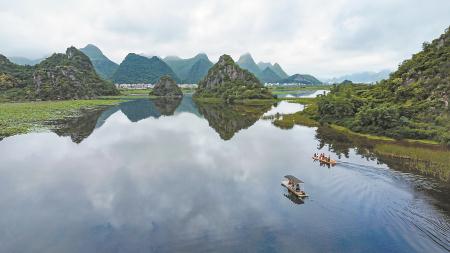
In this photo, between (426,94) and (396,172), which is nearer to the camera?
(396,172)

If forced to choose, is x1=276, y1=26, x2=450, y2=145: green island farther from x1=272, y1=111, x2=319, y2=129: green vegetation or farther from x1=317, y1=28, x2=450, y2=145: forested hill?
x1=272, y1=111, x2=319, y2=129: green vegetation

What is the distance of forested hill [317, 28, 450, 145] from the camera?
188ft

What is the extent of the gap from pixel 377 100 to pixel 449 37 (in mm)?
23989

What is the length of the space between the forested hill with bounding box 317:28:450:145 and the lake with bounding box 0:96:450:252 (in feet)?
39.4

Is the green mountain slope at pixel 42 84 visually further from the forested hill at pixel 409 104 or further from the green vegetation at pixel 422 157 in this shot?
the green vegetation at pixel 422 157

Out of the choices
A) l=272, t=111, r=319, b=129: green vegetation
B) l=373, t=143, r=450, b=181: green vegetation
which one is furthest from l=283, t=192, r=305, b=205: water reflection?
l=272, t=111, r=319, b=129: green vegetation

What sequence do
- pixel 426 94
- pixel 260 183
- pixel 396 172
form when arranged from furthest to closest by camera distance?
pixel 426 94 → pixel 396 172 → pixel 260 183

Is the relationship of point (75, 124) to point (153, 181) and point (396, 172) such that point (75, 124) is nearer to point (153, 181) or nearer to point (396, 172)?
point (153, 181)

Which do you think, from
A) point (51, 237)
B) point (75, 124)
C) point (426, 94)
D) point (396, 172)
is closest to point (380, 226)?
point (396, 172)

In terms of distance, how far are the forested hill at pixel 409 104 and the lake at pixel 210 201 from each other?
1202 centimetres

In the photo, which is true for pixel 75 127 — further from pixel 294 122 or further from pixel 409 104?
pixel 409 104

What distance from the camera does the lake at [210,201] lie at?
Answer: 76.1 feet

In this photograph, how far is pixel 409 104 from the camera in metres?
66.0

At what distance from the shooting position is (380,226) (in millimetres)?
25797
